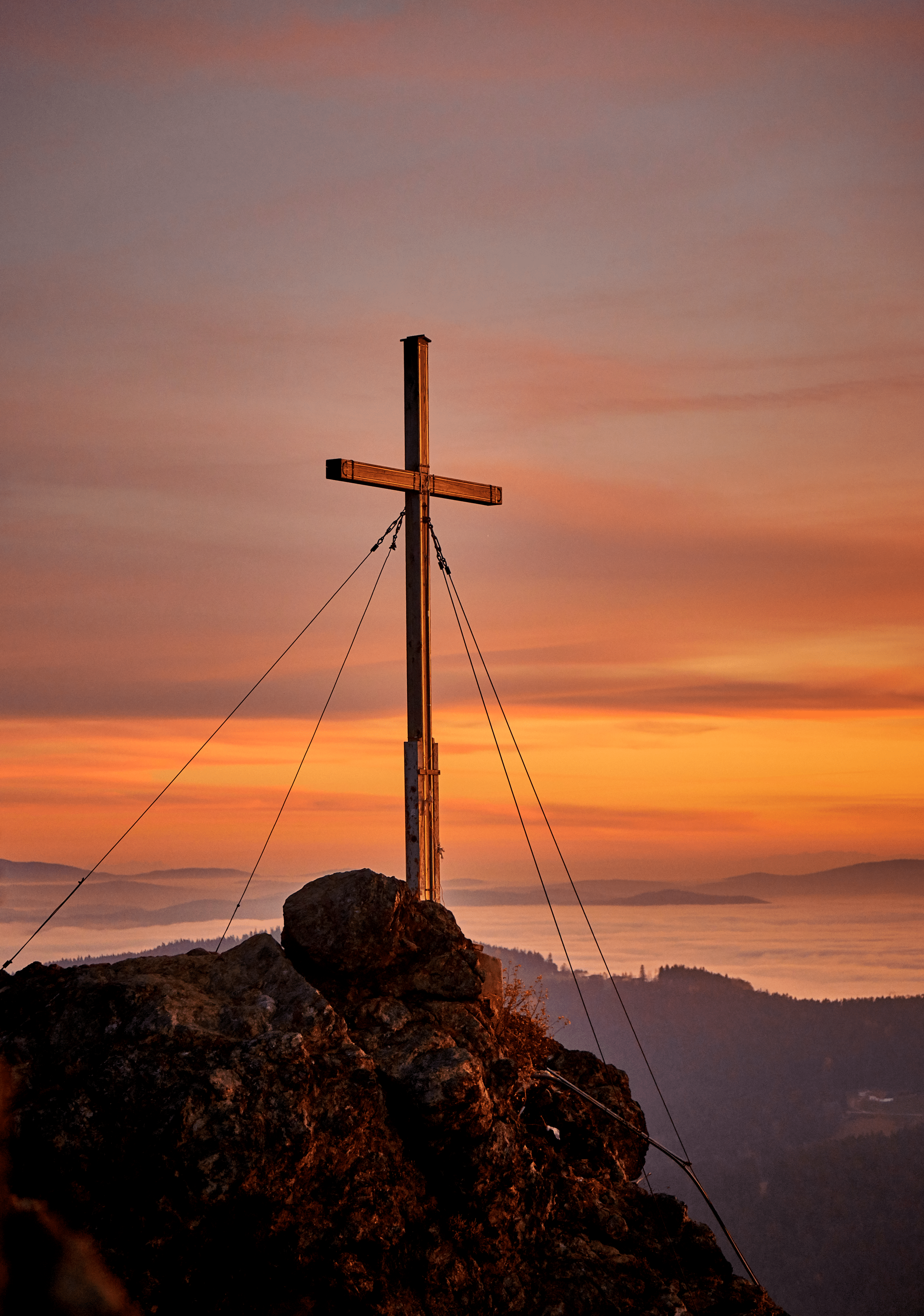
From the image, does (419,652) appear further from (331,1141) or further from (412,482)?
(331,1141)

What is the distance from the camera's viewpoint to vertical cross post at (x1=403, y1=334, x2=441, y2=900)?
18.9 meters

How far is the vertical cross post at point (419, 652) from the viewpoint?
61.9ft

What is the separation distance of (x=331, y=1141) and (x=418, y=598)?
8.91m

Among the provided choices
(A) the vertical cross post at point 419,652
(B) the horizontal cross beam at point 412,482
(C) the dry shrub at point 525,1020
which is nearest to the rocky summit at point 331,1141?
(C) the dry shrub at point 525,1020

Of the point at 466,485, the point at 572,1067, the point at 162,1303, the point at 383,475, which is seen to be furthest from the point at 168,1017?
the point at 466,485

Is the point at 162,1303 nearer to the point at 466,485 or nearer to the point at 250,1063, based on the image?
the point at 250,1063

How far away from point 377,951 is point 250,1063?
3.10 m

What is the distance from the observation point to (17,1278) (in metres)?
11.6

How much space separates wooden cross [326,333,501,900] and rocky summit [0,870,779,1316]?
2524 mm

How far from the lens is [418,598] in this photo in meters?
19.4

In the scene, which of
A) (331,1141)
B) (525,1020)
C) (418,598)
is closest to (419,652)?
(418,598)

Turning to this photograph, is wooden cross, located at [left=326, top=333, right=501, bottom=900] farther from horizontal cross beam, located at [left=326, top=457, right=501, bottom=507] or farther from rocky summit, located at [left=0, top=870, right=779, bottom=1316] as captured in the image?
rocky summit, located at [left=0, top=870, right=779, bottom=1316]

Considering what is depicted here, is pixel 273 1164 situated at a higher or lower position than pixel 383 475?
lower

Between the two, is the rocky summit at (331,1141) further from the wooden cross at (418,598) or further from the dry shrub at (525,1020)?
the wooden cross at (418,598)
